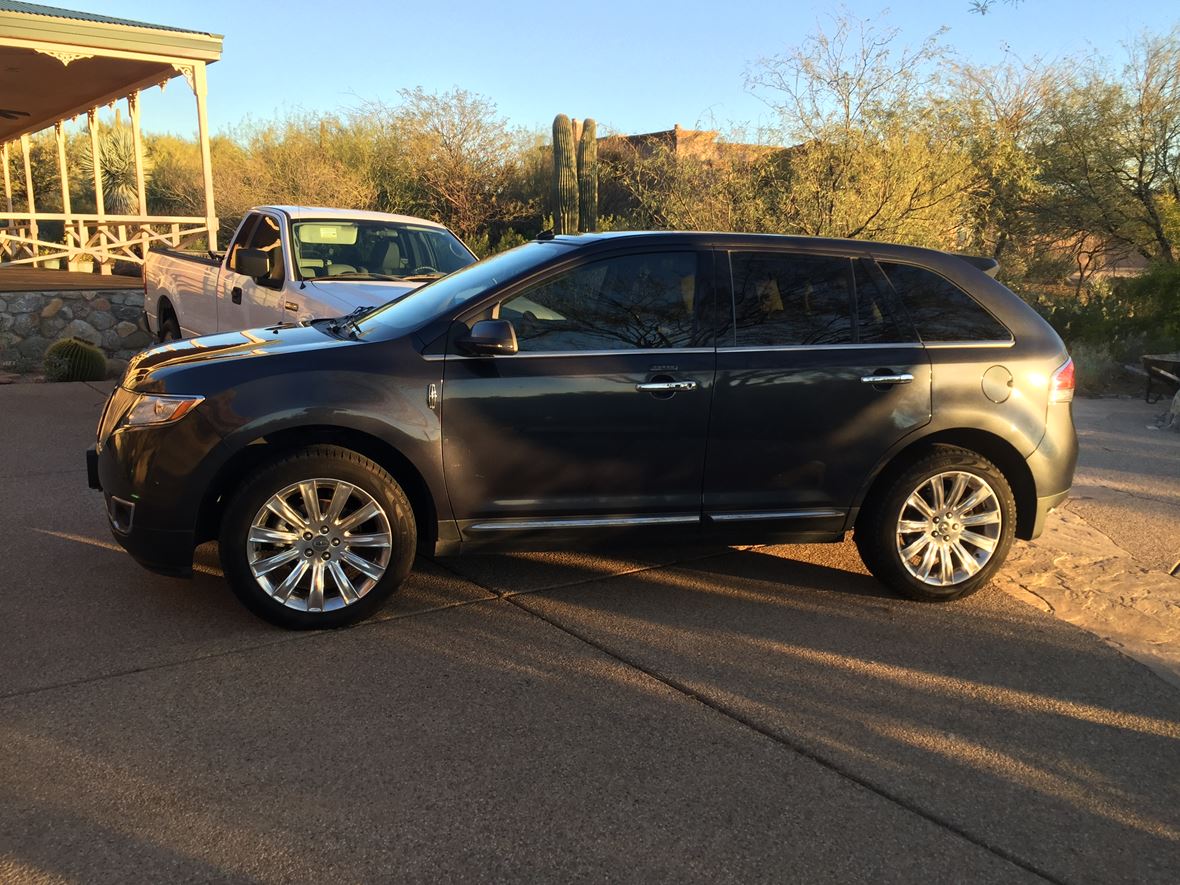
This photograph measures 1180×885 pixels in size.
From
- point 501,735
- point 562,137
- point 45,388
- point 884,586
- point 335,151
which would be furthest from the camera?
point 335,151

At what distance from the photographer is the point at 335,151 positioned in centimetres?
2678

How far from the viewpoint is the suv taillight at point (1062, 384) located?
5.17 m

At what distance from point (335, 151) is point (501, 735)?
2565 cm

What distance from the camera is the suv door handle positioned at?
496 centimetres

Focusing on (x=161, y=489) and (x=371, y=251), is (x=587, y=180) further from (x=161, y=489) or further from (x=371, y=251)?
(x=161, y=489)

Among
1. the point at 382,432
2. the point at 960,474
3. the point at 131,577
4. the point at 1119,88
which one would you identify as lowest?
the point at 131,577

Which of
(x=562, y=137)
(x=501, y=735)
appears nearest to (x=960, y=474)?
(x=501, y=735)

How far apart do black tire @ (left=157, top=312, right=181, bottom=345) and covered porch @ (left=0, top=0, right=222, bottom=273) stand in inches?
135

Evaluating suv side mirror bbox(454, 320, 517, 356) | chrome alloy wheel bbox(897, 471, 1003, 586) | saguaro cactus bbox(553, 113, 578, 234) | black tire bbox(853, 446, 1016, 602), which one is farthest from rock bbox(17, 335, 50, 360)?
chrome alloy wheel bbox(897, 471, 1003, 586)

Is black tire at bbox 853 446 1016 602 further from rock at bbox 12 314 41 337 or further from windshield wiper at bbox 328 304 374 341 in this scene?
rock at bbox 12 314 41 337

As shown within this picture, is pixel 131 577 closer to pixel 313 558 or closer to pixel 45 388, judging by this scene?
pixel 313 558

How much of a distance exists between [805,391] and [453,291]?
6.11ft

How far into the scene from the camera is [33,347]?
1298cm

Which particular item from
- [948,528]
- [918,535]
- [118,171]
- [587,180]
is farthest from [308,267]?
[118,171]
